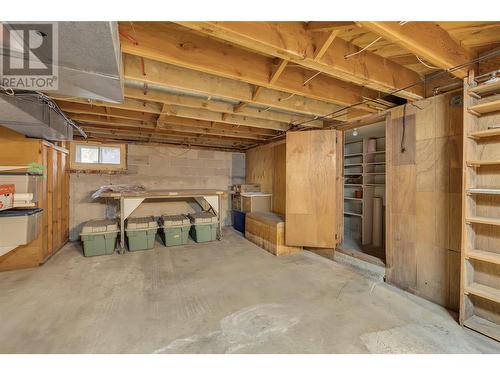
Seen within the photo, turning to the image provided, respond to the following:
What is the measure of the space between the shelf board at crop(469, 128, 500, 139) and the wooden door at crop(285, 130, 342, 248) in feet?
5.13

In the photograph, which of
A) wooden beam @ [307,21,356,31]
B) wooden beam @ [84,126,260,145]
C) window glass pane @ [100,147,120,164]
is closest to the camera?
wooden beam @ [307,21,356,31]

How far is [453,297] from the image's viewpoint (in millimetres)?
2049

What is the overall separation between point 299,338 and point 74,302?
2.22m

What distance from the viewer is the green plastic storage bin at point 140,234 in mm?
3806

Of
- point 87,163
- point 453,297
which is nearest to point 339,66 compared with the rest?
point 453,297

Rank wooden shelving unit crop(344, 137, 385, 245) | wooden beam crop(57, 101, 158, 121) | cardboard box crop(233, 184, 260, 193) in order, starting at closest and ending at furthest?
1. wooden beam crop(57, 101, 158, 121)
2. wooden shelving unit crop(344, 137, 385, 245)
3. cardboard box crop(233, 184, 260, 193)

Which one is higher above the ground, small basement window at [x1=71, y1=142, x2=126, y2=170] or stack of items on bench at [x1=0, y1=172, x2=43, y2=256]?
small basement window at [x1=71, y1=142, x2=126, y2=170]

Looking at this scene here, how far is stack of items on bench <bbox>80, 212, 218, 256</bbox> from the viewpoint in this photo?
3521mm

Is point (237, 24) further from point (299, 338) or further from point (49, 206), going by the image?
point (49, 206)

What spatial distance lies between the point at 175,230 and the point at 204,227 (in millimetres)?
575

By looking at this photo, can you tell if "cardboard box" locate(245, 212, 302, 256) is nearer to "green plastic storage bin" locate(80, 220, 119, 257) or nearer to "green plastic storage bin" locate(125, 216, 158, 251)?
"green plastic storage bin" locate(125, 216, 158, 251)

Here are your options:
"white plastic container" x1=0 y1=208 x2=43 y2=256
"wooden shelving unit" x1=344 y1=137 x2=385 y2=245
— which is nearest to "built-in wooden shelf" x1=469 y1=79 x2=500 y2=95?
"wooden shelving unit" x1=344 y1=137 x2=385 y2=245

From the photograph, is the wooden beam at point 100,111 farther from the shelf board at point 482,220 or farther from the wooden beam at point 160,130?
the shelf board at point 482,220

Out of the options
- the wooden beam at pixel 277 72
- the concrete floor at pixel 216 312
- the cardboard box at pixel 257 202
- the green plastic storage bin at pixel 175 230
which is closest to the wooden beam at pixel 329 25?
the wooden beam at pixel 277 72
